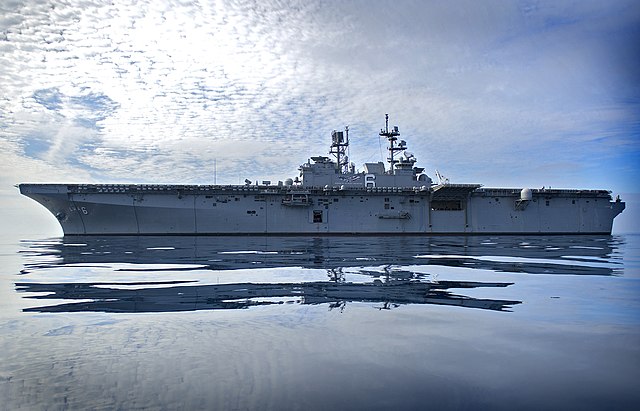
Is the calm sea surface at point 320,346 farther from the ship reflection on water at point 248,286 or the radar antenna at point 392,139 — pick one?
the radar antenna at point 392,139

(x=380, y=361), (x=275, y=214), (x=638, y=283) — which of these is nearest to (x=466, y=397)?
(x=380, y=361)

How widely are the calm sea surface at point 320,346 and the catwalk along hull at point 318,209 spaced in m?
28.5

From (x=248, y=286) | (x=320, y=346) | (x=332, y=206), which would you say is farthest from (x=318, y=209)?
(x=320, y=346)

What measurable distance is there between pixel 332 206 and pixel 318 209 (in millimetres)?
1220

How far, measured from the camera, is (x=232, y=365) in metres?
3.38

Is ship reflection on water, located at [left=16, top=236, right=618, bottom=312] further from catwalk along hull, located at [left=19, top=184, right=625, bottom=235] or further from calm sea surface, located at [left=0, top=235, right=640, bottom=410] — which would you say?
catwalk along hull, located at [left=19, top=184, right=625, bottom=235]

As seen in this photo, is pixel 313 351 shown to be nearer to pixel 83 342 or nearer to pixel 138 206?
pixel 83 342

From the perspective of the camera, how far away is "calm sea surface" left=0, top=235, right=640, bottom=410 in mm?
2812

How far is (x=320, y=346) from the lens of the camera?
12.9ft

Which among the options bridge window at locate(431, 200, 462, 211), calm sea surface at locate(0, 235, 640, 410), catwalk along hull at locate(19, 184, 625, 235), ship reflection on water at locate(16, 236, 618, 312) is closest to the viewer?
calm sea surface at locate(0, 235, 640, 410)

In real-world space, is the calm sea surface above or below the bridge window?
below

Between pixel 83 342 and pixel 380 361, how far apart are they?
107 inches

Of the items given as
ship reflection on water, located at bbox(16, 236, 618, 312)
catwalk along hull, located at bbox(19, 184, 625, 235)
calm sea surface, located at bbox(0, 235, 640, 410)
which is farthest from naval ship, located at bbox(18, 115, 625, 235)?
calm sea surface, located at bbox(0, 235, 640, 410)

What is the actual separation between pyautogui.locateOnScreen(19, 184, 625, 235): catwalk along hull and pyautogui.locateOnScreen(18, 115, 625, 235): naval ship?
8 cm
